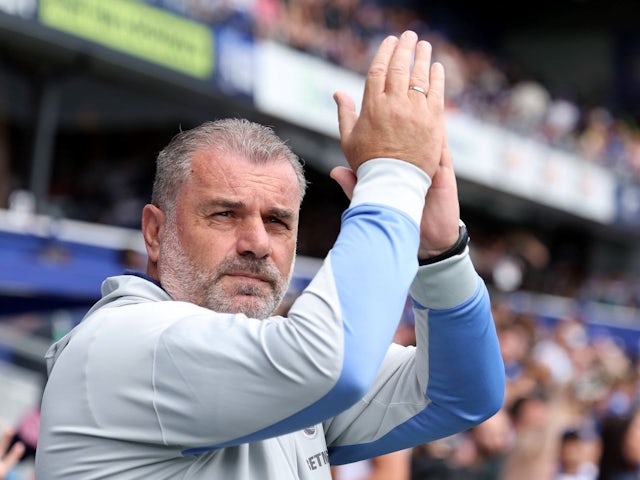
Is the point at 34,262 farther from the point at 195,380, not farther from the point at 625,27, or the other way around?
the point at 625,27

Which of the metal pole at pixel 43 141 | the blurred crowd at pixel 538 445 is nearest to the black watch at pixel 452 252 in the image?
the blurred crowd at pixel 538 445

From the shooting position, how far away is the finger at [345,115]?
1745mm

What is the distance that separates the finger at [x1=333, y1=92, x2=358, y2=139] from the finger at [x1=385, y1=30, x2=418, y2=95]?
0.30 feet

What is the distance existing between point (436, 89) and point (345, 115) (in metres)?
0.15

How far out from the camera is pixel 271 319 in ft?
5.25

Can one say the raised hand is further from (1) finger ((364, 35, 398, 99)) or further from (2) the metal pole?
(2) the metal pole

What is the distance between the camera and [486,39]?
24.9 metres

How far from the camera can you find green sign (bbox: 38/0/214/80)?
9.95 metres

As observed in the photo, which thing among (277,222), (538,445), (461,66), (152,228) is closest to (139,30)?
(538,445)

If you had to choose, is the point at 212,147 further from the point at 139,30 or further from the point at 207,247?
the point at 139,30

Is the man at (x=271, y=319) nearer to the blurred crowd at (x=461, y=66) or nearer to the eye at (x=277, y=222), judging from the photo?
the eye at (x=277, y=222)

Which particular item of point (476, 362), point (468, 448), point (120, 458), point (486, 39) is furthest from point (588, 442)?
point (486, 39)

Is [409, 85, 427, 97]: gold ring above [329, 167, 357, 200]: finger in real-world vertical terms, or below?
above

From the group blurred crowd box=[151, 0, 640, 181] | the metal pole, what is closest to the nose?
the metal pole
